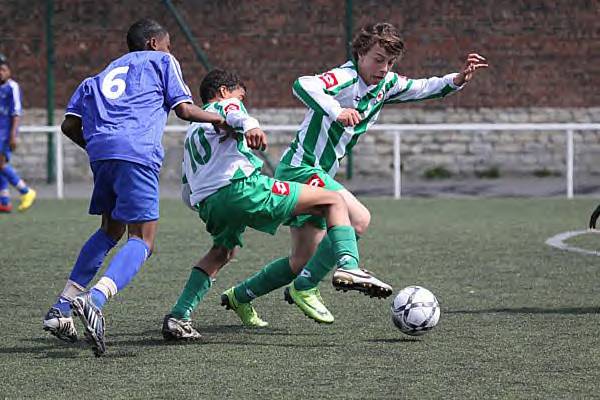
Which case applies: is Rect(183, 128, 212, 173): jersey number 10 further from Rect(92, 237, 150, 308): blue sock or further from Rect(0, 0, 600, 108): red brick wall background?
Rect(0, 0, 600, 108): red brick wall background

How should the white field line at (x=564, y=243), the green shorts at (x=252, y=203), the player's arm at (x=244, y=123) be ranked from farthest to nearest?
the white field line at (x=564, y=243) < the green shorts at (x=252, y=203) < the player's arm at (x=244, y=123)

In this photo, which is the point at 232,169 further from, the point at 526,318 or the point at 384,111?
the point at 384,111

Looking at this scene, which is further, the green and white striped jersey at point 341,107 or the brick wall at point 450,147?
the brick wall at point 450,147

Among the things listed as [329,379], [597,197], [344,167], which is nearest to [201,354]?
[329,379]

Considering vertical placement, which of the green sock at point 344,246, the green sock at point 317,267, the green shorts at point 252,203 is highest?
the green shorts at point 252,203

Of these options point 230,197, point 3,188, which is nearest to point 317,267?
point 230,197

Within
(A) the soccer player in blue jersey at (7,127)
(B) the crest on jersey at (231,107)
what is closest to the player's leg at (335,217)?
(B) the crest on jersey at (231,107)

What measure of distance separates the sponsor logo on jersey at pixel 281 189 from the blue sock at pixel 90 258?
889 mm

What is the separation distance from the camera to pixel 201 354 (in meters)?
5.79

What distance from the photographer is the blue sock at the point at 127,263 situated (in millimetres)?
5898

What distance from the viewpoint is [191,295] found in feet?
20.6

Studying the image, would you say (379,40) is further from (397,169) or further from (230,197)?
(397,169)

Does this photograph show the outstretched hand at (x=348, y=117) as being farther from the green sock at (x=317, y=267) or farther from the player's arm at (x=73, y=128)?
the player's arm at (x=73, y=128)

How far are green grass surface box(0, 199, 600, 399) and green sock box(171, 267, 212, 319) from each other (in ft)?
0.59
